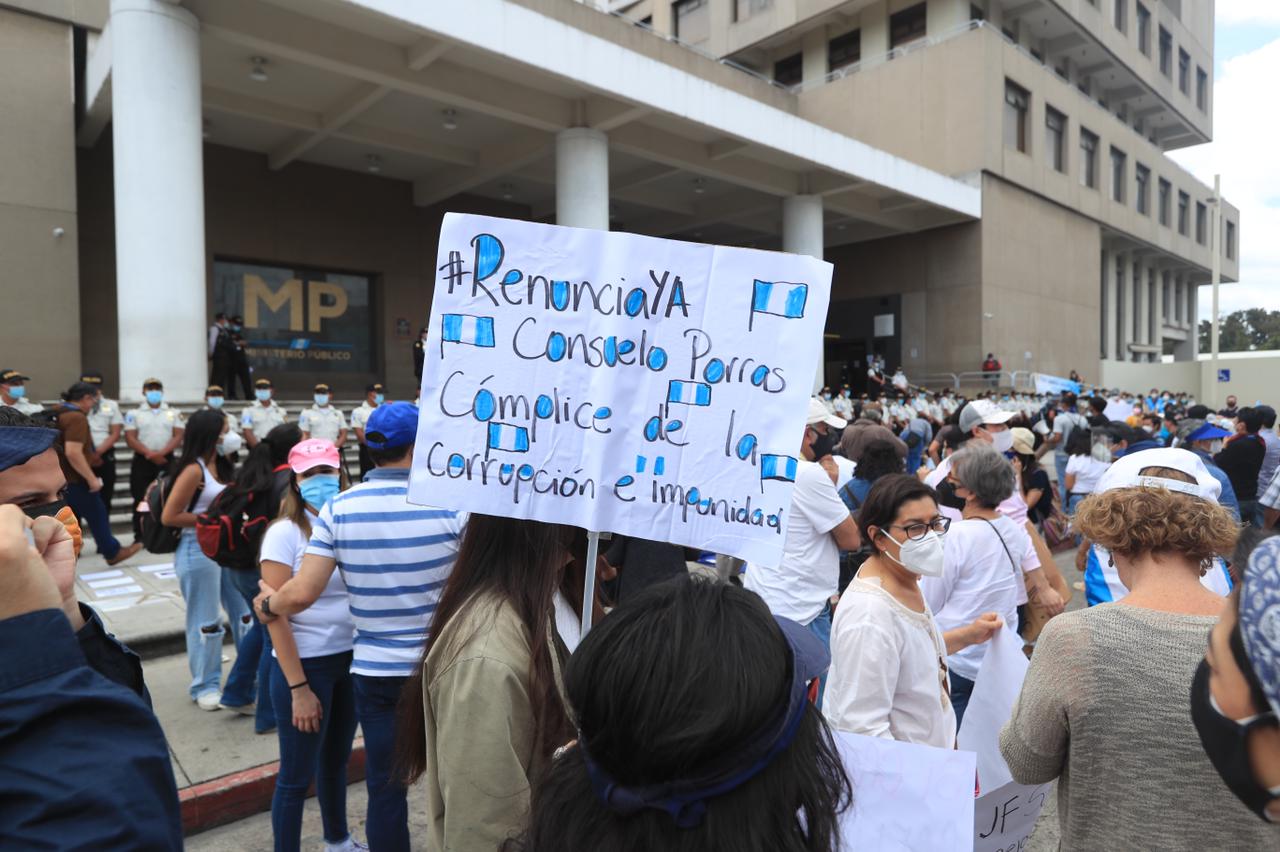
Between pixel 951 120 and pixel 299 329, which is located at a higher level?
pixel 951 120

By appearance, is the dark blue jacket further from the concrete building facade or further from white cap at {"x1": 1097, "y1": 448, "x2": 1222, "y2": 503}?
the concrete building facade

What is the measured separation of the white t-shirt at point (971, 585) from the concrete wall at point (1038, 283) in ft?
88.2

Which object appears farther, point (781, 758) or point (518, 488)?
point (518, 488)

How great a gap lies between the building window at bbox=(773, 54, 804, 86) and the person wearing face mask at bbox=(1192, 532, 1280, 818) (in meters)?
36.2

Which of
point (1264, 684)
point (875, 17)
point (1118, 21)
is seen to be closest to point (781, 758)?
point (1264, 684)

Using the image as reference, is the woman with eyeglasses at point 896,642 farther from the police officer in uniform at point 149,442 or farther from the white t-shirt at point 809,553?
the police officer in uniform at point 149,442

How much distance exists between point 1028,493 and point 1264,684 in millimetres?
6921

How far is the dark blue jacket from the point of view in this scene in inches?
40.5

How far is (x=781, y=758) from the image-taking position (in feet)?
3.57

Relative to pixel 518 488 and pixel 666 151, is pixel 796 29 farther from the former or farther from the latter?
pixel 518 488

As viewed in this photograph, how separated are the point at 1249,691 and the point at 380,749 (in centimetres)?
277

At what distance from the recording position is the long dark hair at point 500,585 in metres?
1.85

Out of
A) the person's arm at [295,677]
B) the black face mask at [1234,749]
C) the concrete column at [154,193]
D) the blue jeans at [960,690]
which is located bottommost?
the blue jeans at [960,690]

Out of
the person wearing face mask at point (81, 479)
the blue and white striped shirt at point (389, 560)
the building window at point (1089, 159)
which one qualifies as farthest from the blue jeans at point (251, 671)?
the building window at point (1089, 159)
